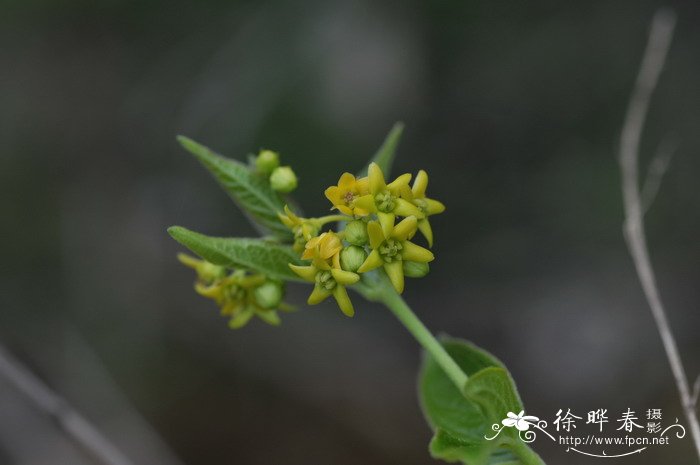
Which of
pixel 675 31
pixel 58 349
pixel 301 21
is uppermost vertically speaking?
pixel 675 31

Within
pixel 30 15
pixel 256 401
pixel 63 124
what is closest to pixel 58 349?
pixel 256 401

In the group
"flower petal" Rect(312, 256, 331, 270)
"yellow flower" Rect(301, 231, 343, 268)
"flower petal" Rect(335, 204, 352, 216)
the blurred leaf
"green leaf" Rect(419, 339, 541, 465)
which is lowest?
the blurred leaf

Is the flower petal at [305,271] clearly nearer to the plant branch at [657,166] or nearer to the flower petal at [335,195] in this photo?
the flower petal at [335,195]

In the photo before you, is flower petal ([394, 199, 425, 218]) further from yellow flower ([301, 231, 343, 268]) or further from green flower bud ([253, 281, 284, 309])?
green flower bud ([253, 281, 284, 309])

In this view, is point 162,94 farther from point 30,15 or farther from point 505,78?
point 505,78

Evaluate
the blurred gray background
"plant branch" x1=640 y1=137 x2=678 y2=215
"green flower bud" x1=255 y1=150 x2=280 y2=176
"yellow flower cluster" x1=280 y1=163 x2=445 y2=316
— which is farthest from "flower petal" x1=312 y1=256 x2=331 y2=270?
the blurred gray background

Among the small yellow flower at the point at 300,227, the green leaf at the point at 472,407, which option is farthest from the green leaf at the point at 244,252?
the green leaf at the point at 472,407
